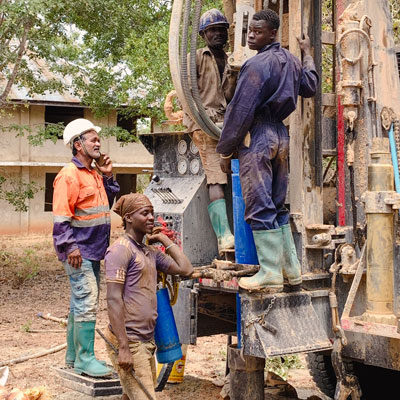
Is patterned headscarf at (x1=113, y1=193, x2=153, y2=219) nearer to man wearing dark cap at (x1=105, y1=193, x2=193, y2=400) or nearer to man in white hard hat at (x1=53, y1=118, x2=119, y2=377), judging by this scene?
man wearing dark cap at (x1=105, y1=193, x2=193, y2=400)

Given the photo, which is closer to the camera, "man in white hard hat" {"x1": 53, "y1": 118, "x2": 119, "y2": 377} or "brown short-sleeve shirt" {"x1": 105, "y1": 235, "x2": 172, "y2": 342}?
"brown short-sleeve shirt" {"x1": 105, "y1": 235, "x2": 172, "y2": 342}

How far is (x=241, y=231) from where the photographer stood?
4.24m

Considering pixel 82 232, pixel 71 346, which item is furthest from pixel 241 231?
pixel 71 346

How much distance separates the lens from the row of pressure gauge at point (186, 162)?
5.21 metres

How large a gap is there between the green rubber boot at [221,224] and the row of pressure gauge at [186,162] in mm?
433

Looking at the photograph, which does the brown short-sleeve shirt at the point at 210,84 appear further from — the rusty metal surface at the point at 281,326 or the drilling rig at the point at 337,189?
the rusty metal surface at the point at 281,326

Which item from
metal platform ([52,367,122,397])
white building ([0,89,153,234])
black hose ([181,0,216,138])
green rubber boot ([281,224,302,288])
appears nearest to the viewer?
green rubber boot ([281,224,302,288])

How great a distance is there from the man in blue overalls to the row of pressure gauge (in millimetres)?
1120

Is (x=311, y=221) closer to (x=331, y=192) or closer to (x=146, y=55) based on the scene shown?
(x=331, y=192)

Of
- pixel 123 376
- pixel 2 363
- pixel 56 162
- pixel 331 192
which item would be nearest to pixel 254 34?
pixel 331 192

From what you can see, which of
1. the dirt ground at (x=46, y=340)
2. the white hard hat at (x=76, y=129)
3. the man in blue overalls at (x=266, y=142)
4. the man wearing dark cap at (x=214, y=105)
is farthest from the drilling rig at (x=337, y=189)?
the dirt ground at (x=46, y=340)

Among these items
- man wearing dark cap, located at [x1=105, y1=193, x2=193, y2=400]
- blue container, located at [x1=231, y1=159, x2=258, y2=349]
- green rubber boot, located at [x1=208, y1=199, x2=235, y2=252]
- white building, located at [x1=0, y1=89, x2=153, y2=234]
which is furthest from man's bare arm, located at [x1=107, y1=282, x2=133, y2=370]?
white building, located at [x1=0, y1=89, x2=153, y2=234]

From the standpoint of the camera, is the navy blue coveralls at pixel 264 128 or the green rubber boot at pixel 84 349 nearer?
the navy blue coveralls at pixel 264 128

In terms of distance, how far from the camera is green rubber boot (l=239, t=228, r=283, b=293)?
392 centimetres
